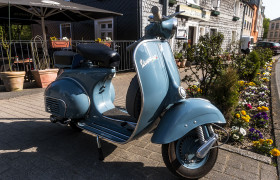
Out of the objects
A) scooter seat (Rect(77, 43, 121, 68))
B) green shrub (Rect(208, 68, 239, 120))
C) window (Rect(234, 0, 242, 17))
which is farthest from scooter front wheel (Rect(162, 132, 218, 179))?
window (Rect(234, 0, 242, 17))

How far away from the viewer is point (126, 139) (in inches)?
86.2

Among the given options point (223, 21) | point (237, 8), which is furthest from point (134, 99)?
point (237, 8)

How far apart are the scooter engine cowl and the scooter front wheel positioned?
1171 millimetres

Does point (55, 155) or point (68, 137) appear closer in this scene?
point (55, 155)

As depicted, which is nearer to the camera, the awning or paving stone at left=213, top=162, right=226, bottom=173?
paving stone at left=213, top=162, right=226, bottom=173

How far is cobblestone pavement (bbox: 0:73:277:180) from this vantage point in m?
2.18

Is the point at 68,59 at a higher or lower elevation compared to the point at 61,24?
lower

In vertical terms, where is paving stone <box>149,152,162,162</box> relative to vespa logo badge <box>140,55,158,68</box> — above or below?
below

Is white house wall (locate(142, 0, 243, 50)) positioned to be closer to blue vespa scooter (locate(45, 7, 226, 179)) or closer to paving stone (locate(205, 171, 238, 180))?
blue vespa scooter (locate(45, 7, 226, 179))

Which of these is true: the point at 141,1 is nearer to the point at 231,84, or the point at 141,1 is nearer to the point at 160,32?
the point at 231,84

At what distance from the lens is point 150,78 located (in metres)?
1.96

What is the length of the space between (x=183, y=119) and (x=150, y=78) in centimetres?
49

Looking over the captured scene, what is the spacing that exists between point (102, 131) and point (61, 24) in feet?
35.9

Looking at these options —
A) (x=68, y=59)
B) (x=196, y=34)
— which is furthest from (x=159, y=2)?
(x=68, y=59)
